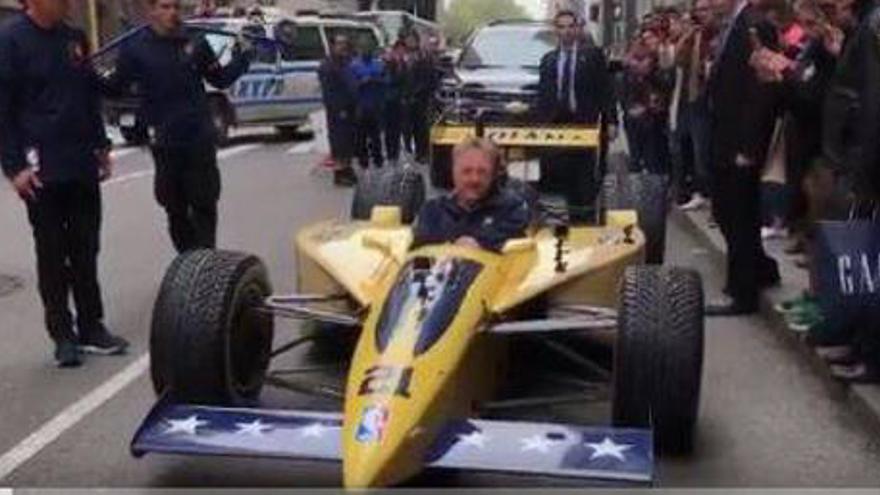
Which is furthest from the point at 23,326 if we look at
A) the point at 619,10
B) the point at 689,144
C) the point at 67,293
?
the point at 619,10

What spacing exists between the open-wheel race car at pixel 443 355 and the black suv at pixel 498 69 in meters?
9.71

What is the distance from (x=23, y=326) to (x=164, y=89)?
160cm

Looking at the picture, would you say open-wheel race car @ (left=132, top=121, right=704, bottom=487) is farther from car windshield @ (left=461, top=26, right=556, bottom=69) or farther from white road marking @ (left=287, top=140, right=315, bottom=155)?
white road marking @ (left=287, top=140, right=315, bottom=155)

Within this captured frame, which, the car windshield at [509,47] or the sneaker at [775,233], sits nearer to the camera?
the sneaker at [775,233]

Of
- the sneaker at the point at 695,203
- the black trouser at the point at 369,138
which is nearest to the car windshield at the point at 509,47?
the black trouser at the point at 369,138

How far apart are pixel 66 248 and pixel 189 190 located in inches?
41.1

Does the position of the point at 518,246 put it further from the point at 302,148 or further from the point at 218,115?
the point at 302,148

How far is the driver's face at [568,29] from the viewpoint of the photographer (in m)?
13.0

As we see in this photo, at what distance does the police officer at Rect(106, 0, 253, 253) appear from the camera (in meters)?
8.25

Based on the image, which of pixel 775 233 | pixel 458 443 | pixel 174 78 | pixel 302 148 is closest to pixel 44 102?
pixel 174 78

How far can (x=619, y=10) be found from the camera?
28.7 meters

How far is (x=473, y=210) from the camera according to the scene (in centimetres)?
648

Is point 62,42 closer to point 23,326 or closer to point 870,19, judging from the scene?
point 23,326

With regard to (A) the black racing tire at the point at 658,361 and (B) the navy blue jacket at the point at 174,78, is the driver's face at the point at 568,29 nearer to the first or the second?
(B) the navy blue jacket at the point at 174,78
